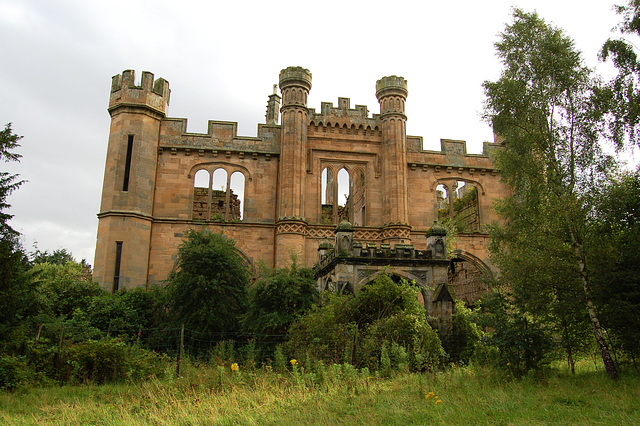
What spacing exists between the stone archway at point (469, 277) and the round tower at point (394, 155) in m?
2.97

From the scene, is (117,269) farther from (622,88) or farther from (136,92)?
(622,88)

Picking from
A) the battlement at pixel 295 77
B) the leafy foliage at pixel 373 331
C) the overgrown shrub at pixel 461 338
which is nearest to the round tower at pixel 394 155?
the battlement at pixel 295 77

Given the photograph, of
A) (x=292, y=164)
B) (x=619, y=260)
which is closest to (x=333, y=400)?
(x=619, y=260)

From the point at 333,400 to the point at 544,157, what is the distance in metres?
8.81

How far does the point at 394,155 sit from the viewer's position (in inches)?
1003

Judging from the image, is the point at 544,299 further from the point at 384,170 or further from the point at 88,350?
the point at 384,170

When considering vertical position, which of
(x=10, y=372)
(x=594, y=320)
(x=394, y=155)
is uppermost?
(x=394, y=155)

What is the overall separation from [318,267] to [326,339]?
6126mm

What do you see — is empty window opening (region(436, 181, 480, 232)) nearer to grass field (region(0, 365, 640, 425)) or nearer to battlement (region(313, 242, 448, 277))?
battlement (region(313, 242, 448, 277))

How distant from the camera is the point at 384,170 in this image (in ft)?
84.0

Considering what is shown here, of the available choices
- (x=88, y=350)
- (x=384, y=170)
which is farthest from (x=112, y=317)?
(x=384, y=170)

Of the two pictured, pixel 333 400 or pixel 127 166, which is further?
pixel 127 166

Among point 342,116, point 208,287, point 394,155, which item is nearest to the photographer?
point 208,287

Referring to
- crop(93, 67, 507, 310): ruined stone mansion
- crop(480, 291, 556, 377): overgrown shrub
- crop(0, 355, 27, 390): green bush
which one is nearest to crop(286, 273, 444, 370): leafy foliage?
crop(480, 291, 556, 377): overgrown shrub
